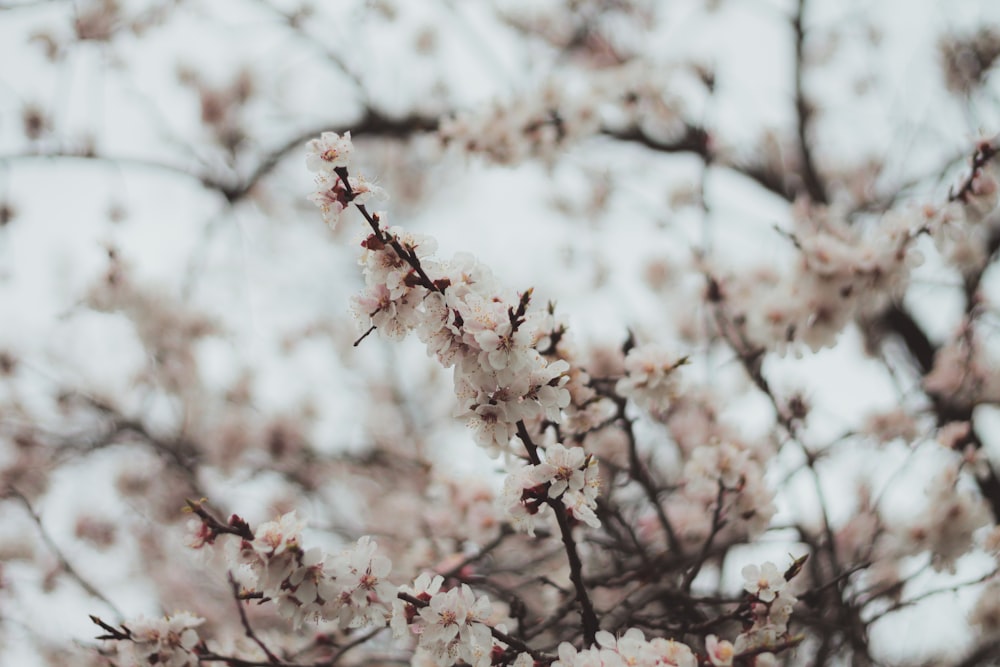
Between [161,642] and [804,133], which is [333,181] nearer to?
[161,642]

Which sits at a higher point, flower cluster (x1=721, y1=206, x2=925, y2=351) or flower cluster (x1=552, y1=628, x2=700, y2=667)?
flower cluster (x1=721, y1=206, x2=925, y2=351)

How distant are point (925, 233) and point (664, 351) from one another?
99 cm

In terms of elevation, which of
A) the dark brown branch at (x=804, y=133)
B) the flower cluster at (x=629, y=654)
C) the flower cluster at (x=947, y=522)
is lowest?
the flower cluster at (x=629, y=654)

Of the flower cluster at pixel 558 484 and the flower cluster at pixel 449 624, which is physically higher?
the flower cluster at pixel 558 484

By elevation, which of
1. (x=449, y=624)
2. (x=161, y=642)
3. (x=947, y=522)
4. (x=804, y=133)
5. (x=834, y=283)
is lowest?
(x=449, y=624)

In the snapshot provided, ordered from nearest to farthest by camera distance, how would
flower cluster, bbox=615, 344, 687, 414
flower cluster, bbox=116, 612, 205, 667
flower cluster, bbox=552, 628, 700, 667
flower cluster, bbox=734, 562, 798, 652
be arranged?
flower cluster, bbox=552, 628, 700, 667 < flower cluster, bbox=734, 562, 798, 652 < flower cluster, bbox=116, 612, 205, 667 < flower cluster, bbox=615, 344, 687, 414

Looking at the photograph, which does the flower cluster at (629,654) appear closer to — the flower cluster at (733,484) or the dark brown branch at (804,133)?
the flower cluster at (733,484)

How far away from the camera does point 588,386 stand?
1.84 meters

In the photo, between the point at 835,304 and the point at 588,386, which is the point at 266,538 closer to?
the point at 588,386

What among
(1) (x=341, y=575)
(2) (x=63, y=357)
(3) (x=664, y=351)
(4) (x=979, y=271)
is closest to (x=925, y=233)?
(3) (x=664, y=351)

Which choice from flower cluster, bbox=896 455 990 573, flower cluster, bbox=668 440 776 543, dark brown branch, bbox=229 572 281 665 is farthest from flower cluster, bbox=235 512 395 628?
flower cluster, bbox=896 455 990 573

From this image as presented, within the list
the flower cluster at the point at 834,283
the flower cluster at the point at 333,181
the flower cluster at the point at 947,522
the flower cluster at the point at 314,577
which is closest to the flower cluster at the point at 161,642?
the flower cluster at the point at 314,577

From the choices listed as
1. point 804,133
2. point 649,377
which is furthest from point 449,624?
point 804,133

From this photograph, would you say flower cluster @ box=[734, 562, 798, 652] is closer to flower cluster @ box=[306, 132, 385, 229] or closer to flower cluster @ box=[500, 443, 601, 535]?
flower cluster @ box=[500, 443, 601, 535]
